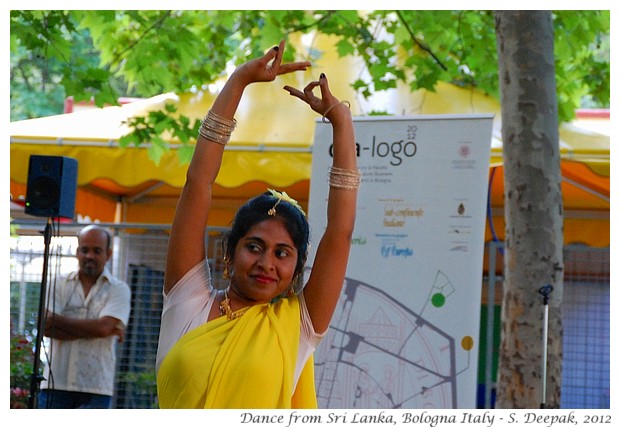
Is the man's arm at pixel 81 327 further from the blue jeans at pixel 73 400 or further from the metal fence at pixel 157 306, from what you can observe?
the metal fence at pixel 157 306

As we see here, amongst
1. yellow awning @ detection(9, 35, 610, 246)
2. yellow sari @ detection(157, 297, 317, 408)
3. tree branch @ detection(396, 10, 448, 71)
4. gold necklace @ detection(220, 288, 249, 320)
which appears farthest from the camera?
tree branch @ detection(396, 10, 448, 71)

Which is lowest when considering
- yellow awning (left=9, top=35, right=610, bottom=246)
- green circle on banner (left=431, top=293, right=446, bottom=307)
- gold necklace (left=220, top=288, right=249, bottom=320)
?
gold necklace (left=220, top=288, right=249, bottom=320)

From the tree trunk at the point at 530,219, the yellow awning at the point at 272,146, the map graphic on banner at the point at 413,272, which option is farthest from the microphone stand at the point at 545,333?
the yellow awning at the point at 272,146

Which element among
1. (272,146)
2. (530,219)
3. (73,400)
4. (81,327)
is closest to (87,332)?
(81,327)

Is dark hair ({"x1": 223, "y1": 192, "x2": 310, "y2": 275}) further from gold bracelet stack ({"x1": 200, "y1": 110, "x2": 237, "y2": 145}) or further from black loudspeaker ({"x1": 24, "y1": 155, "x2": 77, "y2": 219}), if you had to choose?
→ black loudspeaker ({"x1": 24, "y1": 155, "x2": 77, "y2": 219})

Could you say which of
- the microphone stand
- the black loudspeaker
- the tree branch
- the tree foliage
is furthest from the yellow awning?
the microphone stand

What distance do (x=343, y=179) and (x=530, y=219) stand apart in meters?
3.58

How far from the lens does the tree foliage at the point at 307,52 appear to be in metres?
8.00

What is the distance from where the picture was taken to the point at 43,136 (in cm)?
850

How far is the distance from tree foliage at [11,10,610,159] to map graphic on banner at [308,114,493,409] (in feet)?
8.59

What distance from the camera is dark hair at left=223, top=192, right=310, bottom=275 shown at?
8.79 ft

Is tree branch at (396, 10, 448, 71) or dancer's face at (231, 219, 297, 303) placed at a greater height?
tree branch at (396, 10, 448, 71)

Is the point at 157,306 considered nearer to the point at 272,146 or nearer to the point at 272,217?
the point at 272,146

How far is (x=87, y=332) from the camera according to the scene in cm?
701
